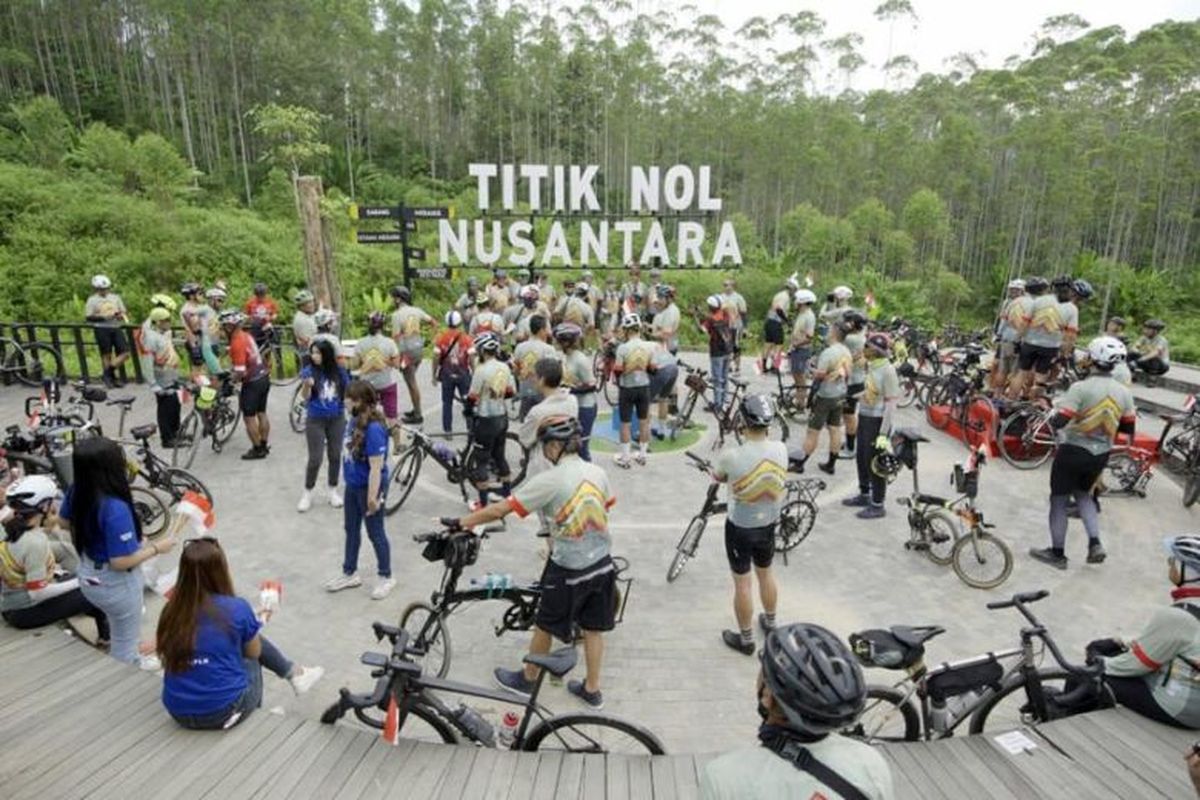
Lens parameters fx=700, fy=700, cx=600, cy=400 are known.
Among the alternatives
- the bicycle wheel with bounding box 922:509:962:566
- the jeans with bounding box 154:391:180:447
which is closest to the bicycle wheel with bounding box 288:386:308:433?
the jeans with bounding box 154:391:180:447

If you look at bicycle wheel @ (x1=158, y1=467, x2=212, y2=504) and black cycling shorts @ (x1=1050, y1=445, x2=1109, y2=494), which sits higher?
black cycling shorts @ (x1=1050, y1=445, x2=1109, y2=494)

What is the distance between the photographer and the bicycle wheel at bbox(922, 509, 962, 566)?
6430mm

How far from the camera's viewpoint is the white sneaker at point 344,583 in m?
5.83

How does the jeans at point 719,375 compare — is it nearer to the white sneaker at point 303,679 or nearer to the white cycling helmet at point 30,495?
the white sneaker at point 303,679

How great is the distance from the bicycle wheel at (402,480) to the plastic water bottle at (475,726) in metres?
4.04

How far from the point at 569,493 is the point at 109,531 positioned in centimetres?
258

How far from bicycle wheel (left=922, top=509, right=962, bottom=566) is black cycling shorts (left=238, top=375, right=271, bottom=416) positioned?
7.40 m

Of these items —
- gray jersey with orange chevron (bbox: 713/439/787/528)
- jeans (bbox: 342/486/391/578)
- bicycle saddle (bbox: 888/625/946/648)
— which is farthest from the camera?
jeans (bbox: 342/486/391/578)

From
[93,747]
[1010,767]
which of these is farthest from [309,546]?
[1010,767]

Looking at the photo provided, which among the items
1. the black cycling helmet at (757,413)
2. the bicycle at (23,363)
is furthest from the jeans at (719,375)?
the bicycle at (23,363)

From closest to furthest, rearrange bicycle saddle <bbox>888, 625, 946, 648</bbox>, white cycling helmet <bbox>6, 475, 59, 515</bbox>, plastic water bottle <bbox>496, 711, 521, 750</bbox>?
bicycle saddle <bbox>888, 625, 946, 648</bbox> < plastic water bottle <bbox>496, 711, 521, 750</bbox> < white cycling helmet <bbox>6, 475, 59, 515</bbox>

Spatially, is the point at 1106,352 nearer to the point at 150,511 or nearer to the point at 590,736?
the point at 590,736

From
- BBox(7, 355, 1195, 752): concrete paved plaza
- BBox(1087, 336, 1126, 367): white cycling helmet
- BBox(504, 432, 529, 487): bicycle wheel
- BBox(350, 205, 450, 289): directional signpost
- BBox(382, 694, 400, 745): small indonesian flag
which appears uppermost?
BBox(350, 205, 450, 289): directional signpost

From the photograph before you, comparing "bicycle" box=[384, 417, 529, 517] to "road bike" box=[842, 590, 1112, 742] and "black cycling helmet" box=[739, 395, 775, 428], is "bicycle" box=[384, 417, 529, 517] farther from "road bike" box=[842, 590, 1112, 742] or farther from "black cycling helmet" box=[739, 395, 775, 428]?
"road bike" box=[842, 590, 1112, 742]
